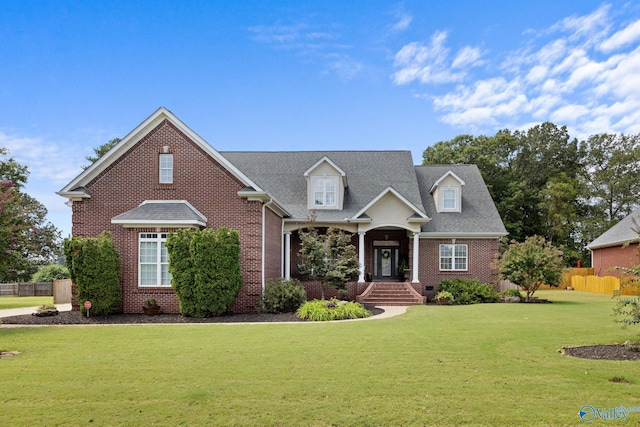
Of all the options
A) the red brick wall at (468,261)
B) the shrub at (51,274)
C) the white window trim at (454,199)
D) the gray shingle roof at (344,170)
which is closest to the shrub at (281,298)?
the gray shingle roof at (344,170)

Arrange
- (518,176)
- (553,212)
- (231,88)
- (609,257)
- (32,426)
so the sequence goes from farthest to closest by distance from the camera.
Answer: (518,176) → (553,212) → (609,257) → (231,88) → (32,426)

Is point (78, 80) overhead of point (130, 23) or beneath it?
beneath

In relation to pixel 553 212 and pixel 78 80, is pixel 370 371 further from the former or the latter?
pixel 553 212

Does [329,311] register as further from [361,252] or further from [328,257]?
[361,252]

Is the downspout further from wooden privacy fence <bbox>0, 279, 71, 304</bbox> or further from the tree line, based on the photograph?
the tree line

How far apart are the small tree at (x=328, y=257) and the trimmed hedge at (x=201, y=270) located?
12.2 feet

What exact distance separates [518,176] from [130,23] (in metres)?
46.9

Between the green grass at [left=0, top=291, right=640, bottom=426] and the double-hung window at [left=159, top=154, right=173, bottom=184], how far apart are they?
23.7ft

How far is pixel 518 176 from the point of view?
53.4 metres

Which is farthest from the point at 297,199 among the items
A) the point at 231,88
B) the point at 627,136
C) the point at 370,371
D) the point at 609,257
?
the point at 627,136

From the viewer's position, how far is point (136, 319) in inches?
647

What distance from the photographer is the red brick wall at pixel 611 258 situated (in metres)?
32.8

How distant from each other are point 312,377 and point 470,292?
17019 millimetres

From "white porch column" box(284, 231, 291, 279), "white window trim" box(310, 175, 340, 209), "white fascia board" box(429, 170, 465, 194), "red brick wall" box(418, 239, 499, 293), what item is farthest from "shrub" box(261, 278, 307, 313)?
"white fascia board" box(429, 170, 465, 194)
